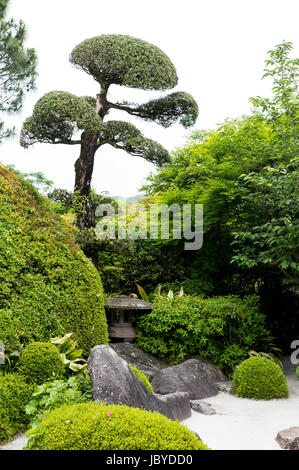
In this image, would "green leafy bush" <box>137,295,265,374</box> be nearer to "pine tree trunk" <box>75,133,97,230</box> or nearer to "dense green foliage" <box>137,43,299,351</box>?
"dense green foliage" <box>137,43,299,351</box>

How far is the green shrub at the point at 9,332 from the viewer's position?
15.1 feet

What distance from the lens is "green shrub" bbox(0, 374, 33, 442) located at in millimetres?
3846

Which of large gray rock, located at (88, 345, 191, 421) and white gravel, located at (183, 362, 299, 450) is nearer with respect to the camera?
large gray rock, located at (88, 345, 191, 421)

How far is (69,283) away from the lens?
19.1ft

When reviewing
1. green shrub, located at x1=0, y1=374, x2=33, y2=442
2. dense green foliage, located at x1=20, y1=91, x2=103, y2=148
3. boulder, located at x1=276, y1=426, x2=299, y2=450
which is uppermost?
dense green foliage, located at x1=20, y1=91, x2=103, y2=148

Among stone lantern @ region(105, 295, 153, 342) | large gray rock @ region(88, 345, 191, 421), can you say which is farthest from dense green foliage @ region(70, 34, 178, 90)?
large gray rock @ region(88, 345, 191, 421)

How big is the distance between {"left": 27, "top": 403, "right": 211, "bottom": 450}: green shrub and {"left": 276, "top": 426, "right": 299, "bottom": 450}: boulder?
5.83 feet

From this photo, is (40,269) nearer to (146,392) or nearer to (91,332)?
(91,332)

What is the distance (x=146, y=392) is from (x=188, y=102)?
8.63 m

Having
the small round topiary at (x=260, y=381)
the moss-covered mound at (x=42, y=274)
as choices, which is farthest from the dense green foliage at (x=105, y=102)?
the small round topiary at (x=260, y=381)

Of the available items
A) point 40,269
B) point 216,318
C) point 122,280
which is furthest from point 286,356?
point 40,269

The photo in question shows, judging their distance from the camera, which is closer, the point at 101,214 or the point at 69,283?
the point at 69,283

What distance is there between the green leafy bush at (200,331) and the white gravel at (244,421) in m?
1.08
